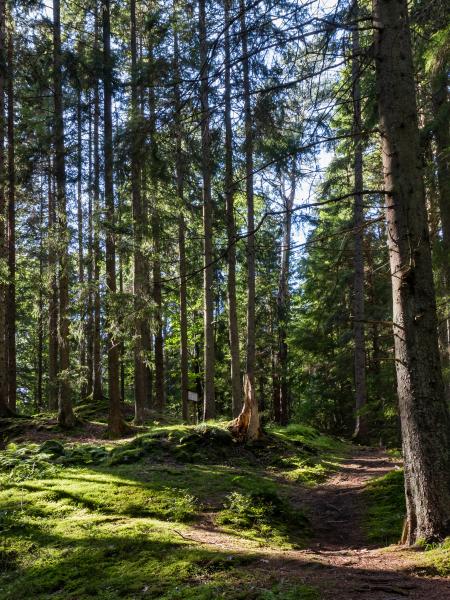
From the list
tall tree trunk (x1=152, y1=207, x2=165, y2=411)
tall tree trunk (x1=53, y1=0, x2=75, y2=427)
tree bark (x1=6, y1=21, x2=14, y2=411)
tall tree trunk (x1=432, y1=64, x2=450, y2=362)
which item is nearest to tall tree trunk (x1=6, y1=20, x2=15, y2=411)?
tree bark (x1=6, y1=21, x2=14, y2=411)

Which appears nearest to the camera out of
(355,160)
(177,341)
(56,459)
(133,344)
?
(56,459)

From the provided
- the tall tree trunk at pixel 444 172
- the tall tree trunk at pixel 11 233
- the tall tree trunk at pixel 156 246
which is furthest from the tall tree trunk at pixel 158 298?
the tall tree trunk at pixel 444 172

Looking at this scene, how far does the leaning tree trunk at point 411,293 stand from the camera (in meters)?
4.24

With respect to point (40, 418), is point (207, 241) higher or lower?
higher

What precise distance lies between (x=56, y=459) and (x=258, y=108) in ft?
23.0

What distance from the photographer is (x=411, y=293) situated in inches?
174

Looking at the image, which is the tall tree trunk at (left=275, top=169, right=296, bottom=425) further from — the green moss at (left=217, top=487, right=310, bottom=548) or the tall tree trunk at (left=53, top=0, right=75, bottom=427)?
the green moss at (left=217, top=487, right=310, bottom=548)

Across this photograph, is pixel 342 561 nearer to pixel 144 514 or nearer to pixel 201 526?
pixel 201 526

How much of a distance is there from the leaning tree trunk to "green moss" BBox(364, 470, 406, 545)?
1.09m

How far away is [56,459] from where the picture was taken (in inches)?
358

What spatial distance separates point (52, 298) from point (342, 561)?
16209 millimetres

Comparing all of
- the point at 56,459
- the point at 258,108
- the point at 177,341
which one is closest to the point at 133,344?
the point at 56,459

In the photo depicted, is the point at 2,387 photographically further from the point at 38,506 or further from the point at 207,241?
the point at 38,506

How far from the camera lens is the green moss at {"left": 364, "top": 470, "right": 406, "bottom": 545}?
557 centimetres
